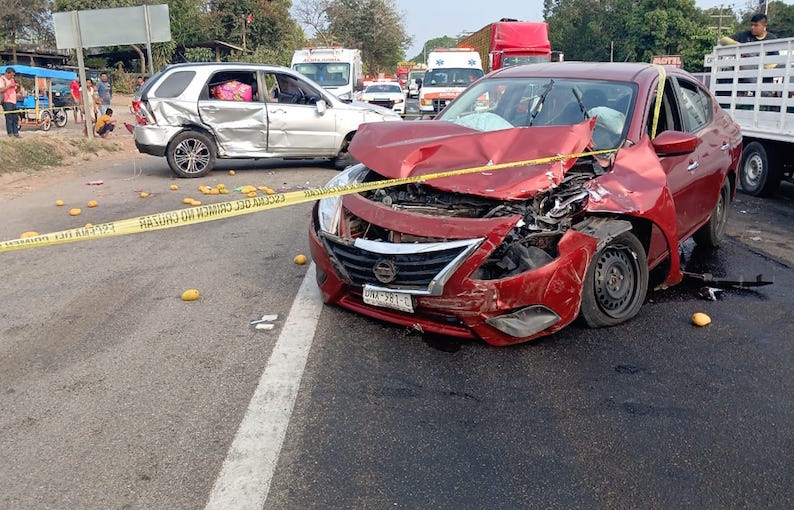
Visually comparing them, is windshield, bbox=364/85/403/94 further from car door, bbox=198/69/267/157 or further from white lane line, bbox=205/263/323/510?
white lane line, bbox=205/263/323/510

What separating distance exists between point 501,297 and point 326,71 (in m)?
19.5

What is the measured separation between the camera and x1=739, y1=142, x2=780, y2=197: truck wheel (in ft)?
33.0

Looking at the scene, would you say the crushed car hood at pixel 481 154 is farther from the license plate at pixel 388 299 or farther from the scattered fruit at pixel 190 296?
the scattered fruit at pixel 190 296

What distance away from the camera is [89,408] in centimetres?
367

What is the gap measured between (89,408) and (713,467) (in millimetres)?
3014

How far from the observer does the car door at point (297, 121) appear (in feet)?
41.9

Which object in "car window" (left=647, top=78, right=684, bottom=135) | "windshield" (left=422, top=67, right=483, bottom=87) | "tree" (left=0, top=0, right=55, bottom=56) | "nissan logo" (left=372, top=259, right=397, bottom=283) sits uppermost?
"tree" (left=0, top=0, right=55, bottom=56)

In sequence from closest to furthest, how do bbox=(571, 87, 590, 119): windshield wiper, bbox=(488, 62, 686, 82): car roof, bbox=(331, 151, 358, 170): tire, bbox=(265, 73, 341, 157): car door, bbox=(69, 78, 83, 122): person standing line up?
bbox=(571, 87, 590, 119): windshield wiper
bbox=(488, 62, 686, 82): car roof
bbox=(265, 73, 341, 157): car door
bbox=(331, 151, 358, 170): tire
bbox=(69, 78, 83, 122): person standing

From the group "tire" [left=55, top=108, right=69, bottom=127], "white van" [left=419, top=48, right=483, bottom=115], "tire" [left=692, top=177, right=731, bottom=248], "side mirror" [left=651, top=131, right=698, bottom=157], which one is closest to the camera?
"side mirror" [left=651, top=131, right=698, bottom=157]

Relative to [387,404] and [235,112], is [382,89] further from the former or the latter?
[387,404]

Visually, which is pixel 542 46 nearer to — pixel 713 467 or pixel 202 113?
pixel 202 113

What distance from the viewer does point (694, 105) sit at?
6461 mm

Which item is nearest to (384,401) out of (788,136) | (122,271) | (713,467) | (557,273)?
(557,273)

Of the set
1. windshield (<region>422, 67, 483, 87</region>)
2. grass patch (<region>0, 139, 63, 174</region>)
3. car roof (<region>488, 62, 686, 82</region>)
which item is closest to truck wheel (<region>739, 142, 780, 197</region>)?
car roof (<region>488, 62, 686, 82</region>)
